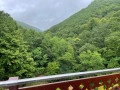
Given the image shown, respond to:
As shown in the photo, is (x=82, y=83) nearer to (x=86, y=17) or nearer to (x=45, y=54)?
(x=45, y=54)

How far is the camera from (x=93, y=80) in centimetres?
99

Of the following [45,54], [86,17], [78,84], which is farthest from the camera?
[86,17]

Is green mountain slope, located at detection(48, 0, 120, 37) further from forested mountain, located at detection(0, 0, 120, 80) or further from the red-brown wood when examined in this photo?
the red-brown wood

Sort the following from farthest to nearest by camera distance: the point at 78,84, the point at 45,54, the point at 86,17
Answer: the point at 86,17
the point at 45,54
the point at 78,84

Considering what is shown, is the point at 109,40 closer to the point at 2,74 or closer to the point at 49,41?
the point at 49,41

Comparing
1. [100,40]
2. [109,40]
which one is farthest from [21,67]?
[100,40]

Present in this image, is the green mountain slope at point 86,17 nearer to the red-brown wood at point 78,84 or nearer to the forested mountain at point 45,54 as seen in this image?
the forested mountain at point 45,54

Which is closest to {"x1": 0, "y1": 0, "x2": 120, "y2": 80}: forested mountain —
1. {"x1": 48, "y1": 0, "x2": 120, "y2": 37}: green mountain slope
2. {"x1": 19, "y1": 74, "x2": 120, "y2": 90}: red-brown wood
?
{"x1": 19, "y1": 74, "x2": 120, "y2": 90}: red-brown wood

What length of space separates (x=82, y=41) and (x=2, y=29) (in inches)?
413

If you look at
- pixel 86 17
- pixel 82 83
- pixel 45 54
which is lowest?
pixel 45 54

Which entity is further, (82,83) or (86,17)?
(86,17)

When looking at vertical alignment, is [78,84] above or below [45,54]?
above

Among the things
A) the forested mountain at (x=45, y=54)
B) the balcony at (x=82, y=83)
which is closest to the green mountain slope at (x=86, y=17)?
the forested mountain at (x=45, y=54)

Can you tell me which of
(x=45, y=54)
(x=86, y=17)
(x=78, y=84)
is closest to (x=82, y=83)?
(x=78, y=84)
